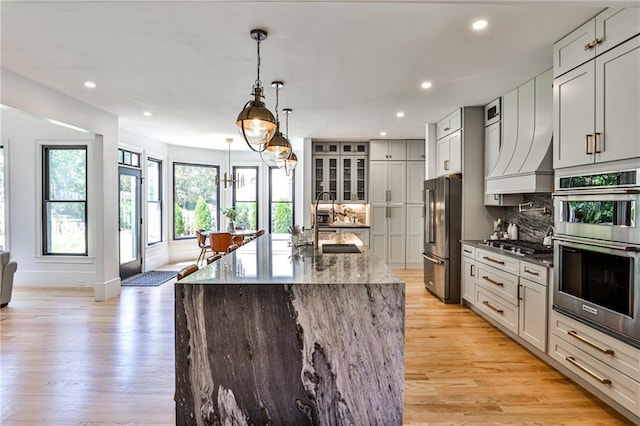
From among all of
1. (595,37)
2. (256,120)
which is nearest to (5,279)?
(256,120)

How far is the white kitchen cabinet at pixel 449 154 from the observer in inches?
201

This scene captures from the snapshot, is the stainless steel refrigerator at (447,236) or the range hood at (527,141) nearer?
the range hood at (527,141)

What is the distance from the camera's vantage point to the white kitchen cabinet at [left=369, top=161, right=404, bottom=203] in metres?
7.52

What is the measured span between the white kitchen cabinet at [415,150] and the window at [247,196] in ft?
12.4

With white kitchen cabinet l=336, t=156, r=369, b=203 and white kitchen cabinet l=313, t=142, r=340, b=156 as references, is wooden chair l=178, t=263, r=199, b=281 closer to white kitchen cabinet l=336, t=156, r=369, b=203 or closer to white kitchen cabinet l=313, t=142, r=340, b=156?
white kitchen cabinet l=336, t=156, r=369, b=203

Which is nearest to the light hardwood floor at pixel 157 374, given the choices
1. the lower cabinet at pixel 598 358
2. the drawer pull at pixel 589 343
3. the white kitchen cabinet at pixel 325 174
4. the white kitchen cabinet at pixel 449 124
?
the lower cabinet at pixel 598 358

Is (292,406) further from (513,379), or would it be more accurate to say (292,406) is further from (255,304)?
(513,379)

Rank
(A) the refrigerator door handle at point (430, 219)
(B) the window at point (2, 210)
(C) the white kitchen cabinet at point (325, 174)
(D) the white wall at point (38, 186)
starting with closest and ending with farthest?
(D) the white wall at point (38, 186)
(A) the refrigerator door handle at point (430, 219)
(B) the window at point (2, 210)
(C) the white kitchen cabinet at point (325, 174)

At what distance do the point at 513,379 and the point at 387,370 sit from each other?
5.13ft

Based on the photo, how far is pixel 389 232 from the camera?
24.7 ft

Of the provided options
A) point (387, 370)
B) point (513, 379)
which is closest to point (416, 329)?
point (513, 379)

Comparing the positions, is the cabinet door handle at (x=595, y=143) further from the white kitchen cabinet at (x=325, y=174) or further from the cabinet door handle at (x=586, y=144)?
the white kitchen cabinet at (x=325, y=174)

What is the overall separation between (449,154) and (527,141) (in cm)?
156

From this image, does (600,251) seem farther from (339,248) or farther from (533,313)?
(339,248)
